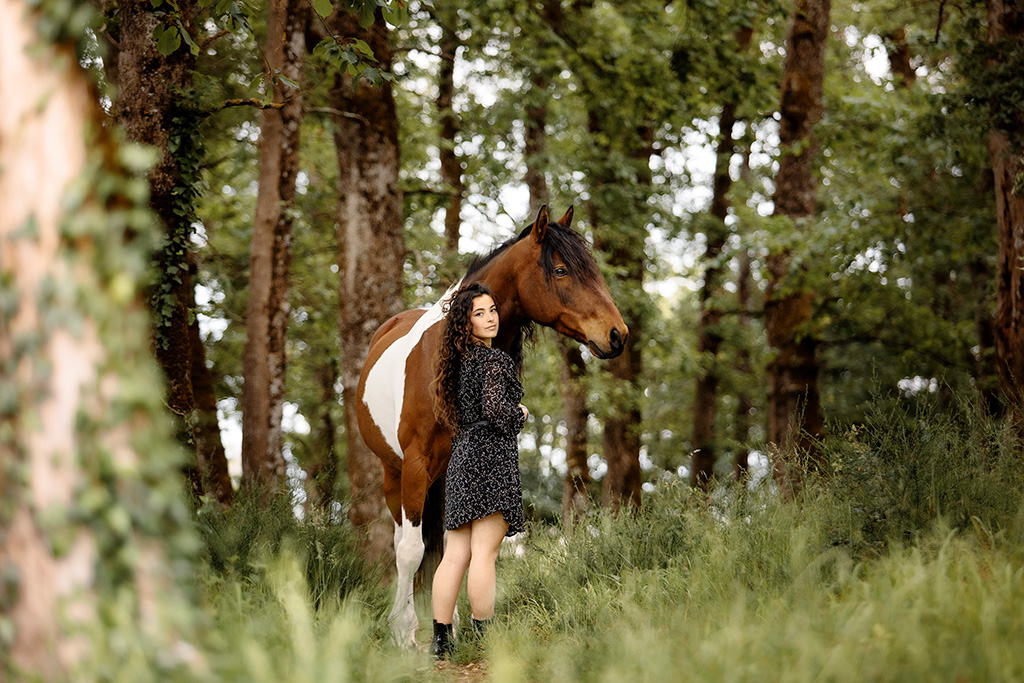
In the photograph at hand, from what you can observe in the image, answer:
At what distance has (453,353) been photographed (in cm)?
Result: 461

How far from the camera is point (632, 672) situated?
9.01 ft

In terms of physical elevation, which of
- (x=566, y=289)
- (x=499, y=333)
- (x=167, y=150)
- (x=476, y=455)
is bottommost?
(x=476, y=455)

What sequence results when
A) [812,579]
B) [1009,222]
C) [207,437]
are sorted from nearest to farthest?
[812,579] < [1009,222] < [207,437]

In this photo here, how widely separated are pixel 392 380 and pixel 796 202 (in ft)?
27.9

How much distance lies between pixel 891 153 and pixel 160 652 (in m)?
11.5

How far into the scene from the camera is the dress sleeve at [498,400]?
4.33m

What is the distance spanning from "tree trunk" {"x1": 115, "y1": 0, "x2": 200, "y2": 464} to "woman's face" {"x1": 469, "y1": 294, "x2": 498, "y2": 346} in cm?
246

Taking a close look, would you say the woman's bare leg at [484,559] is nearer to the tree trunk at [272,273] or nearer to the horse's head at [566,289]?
the horse's head at [566,289]

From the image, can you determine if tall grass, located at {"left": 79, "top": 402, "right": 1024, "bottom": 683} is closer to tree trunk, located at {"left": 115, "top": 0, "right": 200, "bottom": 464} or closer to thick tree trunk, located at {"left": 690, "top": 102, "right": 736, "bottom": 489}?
tree trunk, located at {"left": 115, "top": 0, "right": 200, "bottom": 464}

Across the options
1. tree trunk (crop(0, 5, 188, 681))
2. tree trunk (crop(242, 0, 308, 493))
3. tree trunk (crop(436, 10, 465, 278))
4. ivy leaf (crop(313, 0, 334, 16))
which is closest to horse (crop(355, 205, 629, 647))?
ivy leaf (crop(313, 0, 334, 16))

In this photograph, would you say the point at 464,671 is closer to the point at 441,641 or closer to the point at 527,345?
the point at 441,641

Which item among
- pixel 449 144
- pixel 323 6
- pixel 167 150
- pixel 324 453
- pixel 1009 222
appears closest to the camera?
pixel 323 6

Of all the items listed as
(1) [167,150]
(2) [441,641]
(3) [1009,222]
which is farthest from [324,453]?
(3) [1009,222]

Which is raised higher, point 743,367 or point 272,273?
point 272,273
